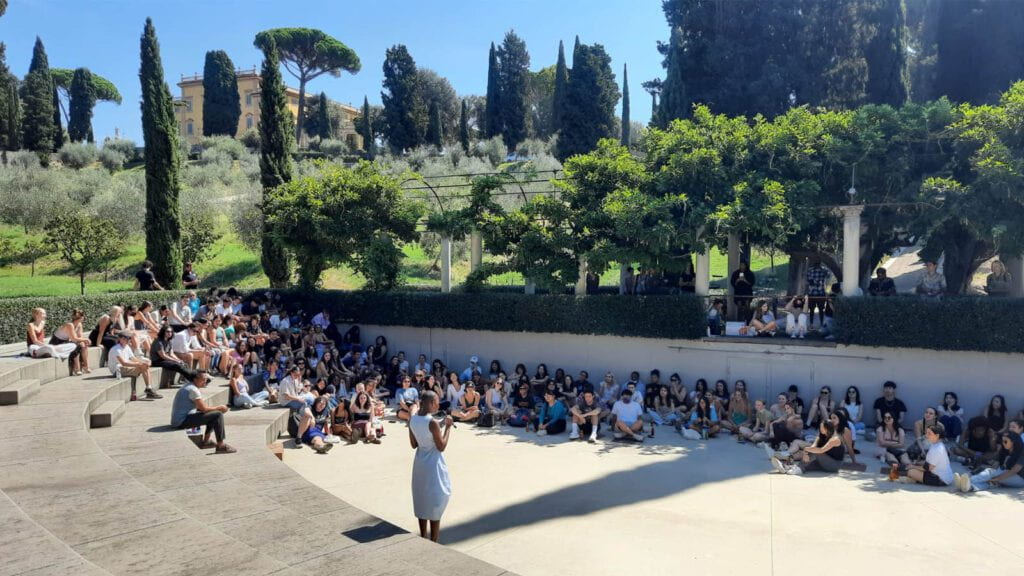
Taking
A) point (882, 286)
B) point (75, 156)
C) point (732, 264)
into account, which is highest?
point (75, 156)

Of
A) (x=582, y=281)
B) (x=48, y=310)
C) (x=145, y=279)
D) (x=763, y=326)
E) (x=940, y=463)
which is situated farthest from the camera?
(x=145, y=279)

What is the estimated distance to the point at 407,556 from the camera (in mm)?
5613

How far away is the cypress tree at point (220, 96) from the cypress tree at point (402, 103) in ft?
56.7

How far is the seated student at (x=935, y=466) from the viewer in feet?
34.5

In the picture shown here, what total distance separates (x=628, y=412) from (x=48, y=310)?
Answer: 13.7 metres

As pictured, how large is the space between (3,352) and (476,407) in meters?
9.62

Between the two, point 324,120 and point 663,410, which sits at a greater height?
point 324,120

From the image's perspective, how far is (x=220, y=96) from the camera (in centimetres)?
6362

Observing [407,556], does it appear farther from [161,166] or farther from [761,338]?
[161,166]

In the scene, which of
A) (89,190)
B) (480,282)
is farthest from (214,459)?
(89,190)

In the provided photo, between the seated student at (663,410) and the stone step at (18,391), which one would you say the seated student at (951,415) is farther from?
the stone step at (18,391)

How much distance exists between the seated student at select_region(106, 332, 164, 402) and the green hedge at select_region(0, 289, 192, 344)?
228 inches

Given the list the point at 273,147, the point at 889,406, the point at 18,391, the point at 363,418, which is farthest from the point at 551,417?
the point at 273,147

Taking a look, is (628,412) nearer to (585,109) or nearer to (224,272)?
(224,272)
